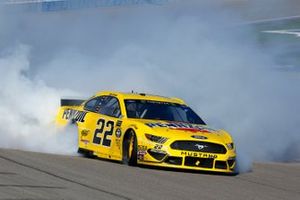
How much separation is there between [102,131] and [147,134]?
1123 millimetres

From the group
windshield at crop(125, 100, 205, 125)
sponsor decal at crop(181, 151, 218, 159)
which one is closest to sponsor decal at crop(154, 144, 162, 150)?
sponsor decal at crop(181, 151, 218, 159)

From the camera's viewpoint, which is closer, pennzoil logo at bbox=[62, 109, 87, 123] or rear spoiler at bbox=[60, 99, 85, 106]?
pennzoil logo at bbox=[62, 109, 87, 123]

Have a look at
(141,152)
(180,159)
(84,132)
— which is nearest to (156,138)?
(141,152)

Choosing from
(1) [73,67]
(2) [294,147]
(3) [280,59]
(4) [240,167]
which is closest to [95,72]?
(1) [73,67]

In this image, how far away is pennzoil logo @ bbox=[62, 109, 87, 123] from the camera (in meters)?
13.5

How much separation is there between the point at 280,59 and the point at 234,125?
124 inches

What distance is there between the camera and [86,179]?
1013 centimetres

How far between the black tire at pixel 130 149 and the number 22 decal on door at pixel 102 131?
0.37m

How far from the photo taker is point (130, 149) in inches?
476

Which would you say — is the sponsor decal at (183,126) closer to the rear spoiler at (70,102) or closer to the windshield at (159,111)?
the windshield at (159,111)

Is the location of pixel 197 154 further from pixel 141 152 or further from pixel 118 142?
pixel 118 142

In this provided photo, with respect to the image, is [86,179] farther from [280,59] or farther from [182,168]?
[280,59]

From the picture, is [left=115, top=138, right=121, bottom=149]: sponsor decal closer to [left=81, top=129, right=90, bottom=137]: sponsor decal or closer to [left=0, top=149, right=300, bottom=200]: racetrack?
[left=0, top=149, right=300, bottom=200]: racetrack

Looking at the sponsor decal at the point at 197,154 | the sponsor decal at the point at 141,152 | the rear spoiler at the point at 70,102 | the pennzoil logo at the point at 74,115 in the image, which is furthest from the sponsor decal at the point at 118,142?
the rear spoiler at the point at 70,102
